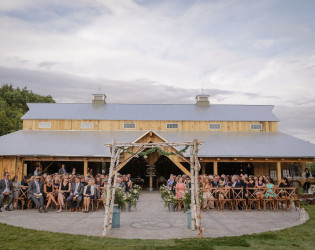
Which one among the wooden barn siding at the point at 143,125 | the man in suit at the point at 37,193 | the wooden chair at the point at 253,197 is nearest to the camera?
the man in suit at the point at 37,193

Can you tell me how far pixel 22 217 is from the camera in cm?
1084

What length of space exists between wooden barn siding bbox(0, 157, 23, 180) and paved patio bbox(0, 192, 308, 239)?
825cm

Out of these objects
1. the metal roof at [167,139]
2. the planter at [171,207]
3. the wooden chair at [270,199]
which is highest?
the metal roof at [167,139]

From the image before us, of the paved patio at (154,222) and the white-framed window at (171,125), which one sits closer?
the paved patio at (154,222)

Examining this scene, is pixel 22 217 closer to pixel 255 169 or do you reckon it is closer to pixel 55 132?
pixel 55 132

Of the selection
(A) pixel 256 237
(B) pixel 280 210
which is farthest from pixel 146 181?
(A) pixel 256 237

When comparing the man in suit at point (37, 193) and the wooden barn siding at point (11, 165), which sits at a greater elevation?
the wooden barn siding at point (11, 165)

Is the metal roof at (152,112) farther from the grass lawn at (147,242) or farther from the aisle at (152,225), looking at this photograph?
the grass lawn at (147,242)

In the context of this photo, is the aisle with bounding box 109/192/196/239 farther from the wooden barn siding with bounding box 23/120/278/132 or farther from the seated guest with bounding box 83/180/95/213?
the wooden barn siding with bounding box 23/120/278/132

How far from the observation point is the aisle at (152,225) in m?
Result: 8.18

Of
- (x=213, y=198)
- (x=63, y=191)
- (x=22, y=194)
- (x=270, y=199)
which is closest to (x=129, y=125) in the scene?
(x=63, y=191)

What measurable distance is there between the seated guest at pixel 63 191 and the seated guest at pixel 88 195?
853mm

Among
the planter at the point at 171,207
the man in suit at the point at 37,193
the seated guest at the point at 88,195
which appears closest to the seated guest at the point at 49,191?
the man in suit at the point at 37,193

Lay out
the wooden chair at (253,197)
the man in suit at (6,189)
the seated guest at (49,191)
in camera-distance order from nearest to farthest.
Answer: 1. the man in suit at (6,189)
2. the seated guest at (49,191)
3. the wooden chair at (253,197)
